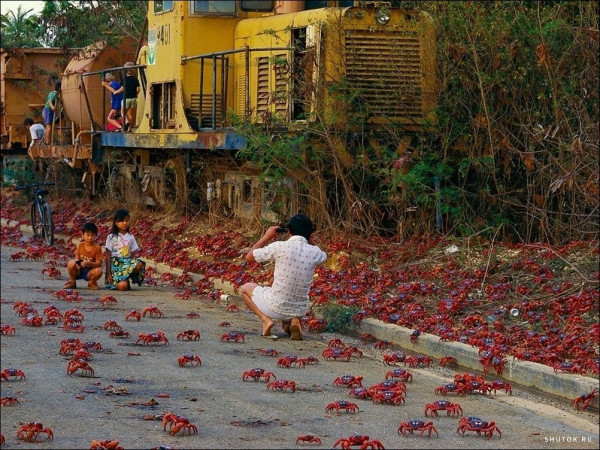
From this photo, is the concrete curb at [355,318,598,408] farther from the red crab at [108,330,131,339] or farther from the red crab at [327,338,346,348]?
the red crab at [108,330,131,339]

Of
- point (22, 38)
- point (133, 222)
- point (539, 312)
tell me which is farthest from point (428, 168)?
point (22, 38)

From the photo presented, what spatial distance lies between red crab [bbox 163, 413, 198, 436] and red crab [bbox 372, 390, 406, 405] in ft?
4.98

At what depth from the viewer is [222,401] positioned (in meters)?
8.38

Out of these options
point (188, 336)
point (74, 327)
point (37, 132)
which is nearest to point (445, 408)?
point (188, 336)

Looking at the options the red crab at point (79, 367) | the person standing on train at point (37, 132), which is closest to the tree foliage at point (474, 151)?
the red crab at point (79, 367)

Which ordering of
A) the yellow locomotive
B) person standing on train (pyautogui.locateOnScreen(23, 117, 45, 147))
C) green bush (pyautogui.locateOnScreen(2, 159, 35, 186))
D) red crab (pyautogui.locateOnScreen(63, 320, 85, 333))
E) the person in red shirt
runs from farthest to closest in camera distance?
green bush (pyautogui.locateOnScreen(2, 159, 35, 186))
person standing on train (pyautogui.locateOnScreen(23, 117, 45, 147))
the yellow locomotive
the person in red shirt
red crab (pyautogui.locateOnScreen(63, 320, 85, 333))

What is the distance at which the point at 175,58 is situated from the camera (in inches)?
742

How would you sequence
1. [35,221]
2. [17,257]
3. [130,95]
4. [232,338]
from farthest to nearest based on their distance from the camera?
[130,95]
[35,221]
[17,257]
[232,338]

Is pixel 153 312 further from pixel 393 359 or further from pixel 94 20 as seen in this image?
pixel 94 20

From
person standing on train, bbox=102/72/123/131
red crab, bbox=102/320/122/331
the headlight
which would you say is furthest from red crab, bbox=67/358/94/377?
person standing on train, bbox=102/72/123/131

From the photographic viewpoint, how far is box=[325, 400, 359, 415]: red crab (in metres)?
8.00

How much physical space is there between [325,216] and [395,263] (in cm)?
171

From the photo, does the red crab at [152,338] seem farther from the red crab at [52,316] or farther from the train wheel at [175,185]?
the train wheel at [175,185]

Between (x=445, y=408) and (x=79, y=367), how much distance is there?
285 cm
